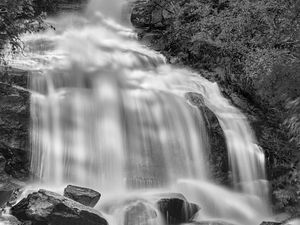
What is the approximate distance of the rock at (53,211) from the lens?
643cm

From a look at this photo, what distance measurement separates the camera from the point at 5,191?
7402 mm

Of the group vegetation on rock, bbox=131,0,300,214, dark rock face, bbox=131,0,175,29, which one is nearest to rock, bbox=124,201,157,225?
vegetation on rock, bbox=131,0,300,214

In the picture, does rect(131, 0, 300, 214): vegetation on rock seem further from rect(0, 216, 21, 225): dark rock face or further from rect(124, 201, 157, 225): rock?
rect(0, 216, 21, 225): dark rock face

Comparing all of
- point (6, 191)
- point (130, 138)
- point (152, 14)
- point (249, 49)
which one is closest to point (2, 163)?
point (6, 191)

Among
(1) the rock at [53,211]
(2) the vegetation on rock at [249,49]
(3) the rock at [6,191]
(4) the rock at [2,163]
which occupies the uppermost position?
(2) the vegetation on rock at [249,49]

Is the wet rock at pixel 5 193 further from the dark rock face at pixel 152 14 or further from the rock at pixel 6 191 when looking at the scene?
the dark rock face at pixel 152 14

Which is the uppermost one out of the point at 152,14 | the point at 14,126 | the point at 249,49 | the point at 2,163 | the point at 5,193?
the point at 152,14

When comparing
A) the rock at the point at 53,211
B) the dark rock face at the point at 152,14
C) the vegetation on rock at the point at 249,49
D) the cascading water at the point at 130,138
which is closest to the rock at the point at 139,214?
the cascading water at the point at 130,138

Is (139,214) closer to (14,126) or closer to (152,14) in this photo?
(14,126)

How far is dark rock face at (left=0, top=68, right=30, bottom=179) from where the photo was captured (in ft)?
26.7

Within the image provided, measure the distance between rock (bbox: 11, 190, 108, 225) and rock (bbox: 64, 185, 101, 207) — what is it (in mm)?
373

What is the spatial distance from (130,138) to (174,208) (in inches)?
90.8

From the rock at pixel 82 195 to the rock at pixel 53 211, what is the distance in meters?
0.37

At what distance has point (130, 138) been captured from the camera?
925cm
